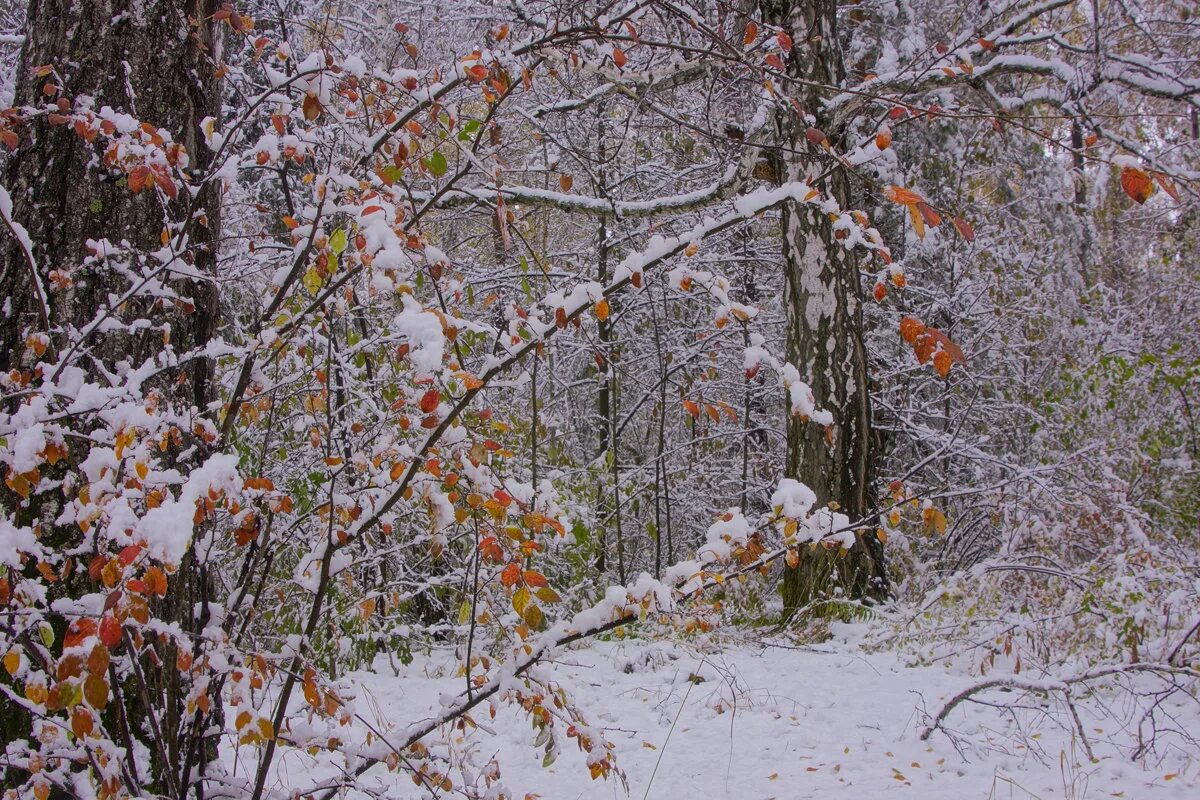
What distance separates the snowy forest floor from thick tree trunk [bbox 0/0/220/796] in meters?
0.57

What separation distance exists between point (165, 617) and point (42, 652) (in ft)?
1.33

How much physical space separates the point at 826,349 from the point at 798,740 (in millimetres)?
2805

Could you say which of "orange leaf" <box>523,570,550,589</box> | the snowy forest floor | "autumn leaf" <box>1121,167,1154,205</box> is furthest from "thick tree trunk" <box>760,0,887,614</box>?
"orange leaf" <box>523,570,550,589</box>

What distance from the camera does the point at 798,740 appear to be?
3.15 metres

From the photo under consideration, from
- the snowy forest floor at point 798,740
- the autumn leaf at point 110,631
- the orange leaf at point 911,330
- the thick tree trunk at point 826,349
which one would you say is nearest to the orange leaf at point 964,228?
the orange leaf at point 911,330

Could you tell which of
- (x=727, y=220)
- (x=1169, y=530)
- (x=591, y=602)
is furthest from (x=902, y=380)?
A: (x=727, y=220)

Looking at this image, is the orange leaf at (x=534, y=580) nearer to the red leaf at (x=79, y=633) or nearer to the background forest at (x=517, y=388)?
the background forest at (x=517, y=388)

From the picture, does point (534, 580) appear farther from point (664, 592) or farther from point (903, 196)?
point (903, 196)

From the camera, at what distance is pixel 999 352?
795cm

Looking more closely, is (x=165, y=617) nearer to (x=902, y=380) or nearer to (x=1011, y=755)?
(x=1011, y=755)

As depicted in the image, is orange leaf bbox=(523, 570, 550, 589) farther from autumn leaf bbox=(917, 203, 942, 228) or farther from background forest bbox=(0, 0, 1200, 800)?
autumn leaf bbox=(917, 203, 942, 228)

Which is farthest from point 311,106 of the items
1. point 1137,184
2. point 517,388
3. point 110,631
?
point 517,388

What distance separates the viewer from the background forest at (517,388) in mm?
1643

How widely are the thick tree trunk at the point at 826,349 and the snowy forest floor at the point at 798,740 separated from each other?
0.94 metres
